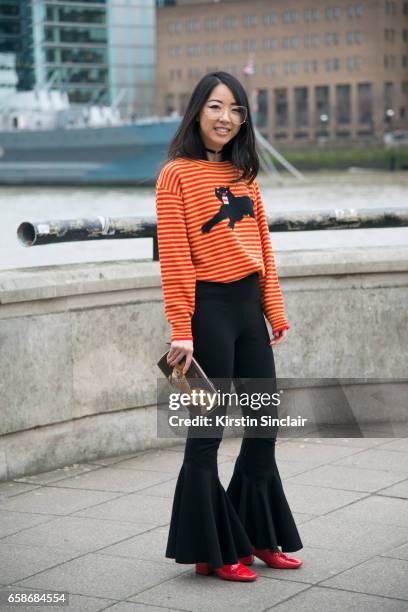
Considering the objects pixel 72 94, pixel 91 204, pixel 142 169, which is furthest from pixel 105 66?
pixel 91 204

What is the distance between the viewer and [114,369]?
5.00 metres

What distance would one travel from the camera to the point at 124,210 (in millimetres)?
43406

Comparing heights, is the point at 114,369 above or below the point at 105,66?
below

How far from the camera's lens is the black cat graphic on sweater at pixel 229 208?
330cm

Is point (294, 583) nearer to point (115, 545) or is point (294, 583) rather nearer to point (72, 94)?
point (115, 545)

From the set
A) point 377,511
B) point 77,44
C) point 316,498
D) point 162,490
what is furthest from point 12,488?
point 77,44

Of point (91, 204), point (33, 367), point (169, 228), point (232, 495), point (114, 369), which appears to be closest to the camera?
point (169, 228)

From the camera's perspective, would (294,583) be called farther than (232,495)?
No

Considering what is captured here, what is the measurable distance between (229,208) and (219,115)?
10.3 inches

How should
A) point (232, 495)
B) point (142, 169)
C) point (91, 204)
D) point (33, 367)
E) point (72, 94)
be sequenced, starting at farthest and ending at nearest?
1. point (72, 94)
2. point (142, 169)
3. point (91, 204)
4. point (33, 367)
5. point (232, 495)

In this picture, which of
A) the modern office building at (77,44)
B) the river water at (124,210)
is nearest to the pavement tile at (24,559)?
the river water at (124,210)

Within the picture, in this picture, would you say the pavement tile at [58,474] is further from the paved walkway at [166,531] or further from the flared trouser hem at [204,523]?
the flared trouser hem at [204,523]

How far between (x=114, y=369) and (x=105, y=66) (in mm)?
96375

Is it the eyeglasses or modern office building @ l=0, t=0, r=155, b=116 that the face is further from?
modern office building @ l=0, t=0, r=155, b=116
